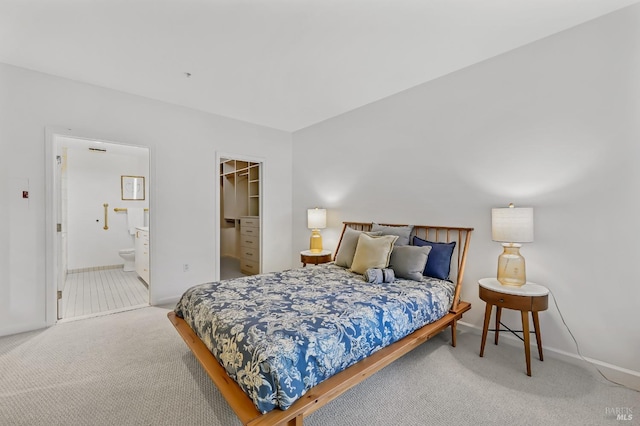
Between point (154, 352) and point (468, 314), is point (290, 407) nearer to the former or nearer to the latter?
point (154, 352)

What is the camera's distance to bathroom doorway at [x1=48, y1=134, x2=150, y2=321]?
487 centimetres

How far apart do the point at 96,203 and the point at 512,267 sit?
280 inches

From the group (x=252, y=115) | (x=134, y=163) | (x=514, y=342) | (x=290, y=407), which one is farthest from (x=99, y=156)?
(x=514, y=342)

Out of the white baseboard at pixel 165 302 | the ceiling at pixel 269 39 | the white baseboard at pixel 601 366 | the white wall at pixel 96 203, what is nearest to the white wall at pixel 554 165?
the white baseboard at pixel 601 366

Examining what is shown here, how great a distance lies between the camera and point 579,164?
7.22 ft

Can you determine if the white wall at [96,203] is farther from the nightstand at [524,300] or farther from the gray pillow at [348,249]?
the nightstand at [524,300]

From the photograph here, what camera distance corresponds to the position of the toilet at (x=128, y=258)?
5426 millimetres

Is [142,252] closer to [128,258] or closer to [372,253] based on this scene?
[128,258]

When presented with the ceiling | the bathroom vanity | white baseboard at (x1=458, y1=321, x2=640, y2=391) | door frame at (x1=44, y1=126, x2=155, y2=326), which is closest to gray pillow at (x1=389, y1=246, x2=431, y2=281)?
white baseboard at (x1=458, y1=321, x2=640, y2=391)

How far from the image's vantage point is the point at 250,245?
5.29 m

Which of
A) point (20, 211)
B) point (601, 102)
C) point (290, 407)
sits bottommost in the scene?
point (290, 407)

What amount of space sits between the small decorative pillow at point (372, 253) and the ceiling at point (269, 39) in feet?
5.87

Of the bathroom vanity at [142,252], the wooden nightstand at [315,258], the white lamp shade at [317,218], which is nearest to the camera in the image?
the wooden nightstand at [315,258]

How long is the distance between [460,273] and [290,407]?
2.07 meters
